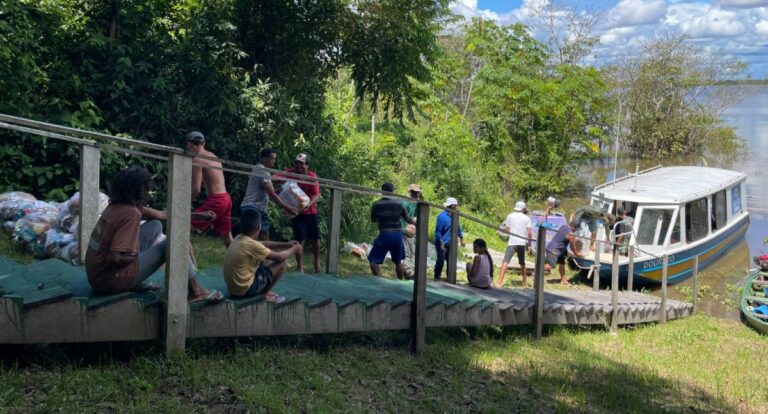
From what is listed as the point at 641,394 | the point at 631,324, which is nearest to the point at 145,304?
the point at 641,394

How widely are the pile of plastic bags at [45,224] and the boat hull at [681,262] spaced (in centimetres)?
1167

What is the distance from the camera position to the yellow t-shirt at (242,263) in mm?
5105

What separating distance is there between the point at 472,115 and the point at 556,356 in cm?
2113

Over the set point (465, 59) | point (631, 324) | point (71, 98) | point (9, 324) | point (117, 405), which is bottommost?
point (631, 324)

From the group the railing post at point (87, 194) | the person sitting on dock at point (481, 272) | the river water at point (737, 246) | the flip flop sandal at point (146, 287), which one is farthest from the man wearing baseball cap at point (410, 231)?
the river water at point (737, 246)

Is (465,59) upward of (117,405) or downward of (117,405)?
upward

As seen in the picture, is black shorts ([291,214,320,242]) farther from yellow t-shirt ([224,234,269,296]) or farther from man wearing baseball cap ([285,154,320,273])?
yellow t-shirt ([224,234,269,296])

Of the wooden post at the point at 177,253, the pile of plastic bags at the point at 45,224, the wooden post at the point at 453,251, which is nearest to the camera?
the wooden post at the point at 177,253

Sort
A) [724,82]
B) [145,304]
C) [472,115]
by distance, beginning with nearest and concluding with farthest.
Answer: [145,304], [472,115], [724,82]

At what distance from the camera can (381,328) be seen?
6.05 m

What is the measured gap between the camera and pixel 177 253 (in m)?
4.60

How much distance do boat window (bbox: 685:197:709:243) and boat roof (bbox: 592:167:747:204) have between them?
1.17 ft

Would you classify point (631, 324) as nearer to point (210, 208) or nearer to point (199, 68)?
point (210, 208)

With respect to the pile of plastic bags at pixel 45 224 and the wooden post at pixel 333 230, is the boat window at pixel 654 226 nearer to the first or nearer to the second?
the wooden post at pixel 333 230
